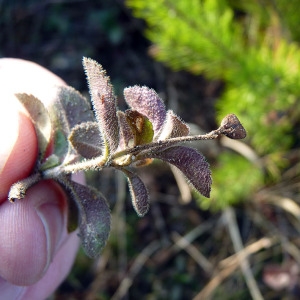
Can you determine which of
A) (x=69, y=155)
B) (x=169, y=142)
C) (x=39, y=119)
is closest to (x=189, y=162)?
(x=169, y=142)

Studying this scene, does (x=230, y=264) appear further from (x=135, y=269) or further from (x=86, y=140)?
(x=86, y=140)

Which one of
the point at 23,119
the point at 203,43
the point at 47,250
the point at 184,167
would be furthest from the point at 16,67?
the point at 184,167

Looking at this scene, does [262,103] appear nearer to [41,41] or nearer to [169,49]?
[169,49]

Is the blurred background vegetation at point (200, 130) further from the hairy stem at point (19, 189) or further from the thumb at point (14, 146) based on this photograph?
the hairy stem at point (19, 189)

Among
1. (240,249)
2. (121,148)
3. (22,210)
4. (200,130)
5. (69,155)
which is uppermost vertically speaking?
(121,148)

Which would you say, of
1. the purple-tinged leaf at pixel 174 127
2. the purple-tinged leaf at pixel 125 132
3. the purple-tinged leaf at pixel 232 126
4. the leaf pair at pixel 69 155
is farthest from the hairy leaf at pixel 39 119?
→ the purple-tinged leaf at pixel 232 126
